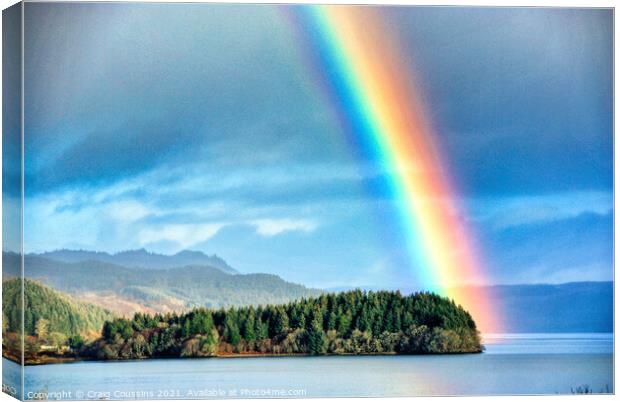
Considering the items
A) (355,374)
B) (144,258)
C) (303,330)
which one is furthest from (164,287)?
(355,374)

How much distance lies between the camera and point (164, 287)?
1342 centimetres

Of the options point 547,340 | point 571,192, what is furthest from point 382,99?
point 547,340

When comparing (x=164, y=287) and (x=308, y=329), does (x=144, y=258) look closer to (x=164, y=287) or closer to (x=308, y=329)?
(x=164, y=287)

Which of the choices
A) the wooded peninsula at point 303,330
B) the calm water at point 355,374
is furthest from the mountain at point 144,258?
the calm water at point 355,374

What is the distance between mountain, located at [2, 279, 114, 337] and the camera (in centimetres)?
1309

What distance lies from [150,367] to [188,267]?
109 centimetres

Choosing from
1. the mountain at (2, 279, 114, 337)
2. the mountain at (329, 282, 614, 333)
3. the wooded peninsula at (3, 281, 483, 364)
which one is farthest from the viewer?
the mountain at (329, 282, 614, 333)

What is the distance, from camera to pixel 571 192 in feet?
44.9

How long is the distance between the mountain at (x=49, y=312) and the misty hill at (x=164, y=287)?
0.09 meters

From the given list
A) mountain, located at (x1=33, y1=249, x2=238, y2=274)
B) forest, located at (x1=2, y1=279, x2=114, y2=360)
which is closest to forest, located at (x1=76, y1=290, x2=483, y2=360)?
forest, located at (x1=2, y1=279, x2=114, y2=360)

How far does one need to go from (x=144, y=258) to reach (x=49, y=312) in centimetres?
109

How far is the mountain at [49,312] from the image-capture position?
43.0 feet

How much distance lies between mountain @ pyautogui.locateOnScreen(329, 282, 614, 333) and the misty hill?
1516 mm

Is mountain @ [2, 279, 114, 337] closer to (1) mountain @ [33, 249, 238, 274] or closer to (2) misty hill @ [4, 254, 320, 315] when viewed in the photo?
(2) misty hill @ [4, 254, 320, 315]
